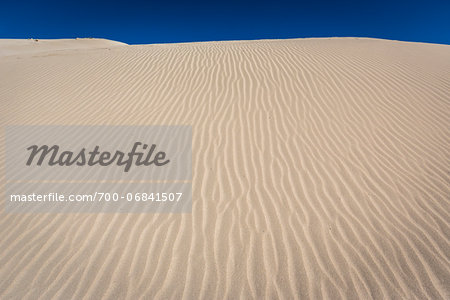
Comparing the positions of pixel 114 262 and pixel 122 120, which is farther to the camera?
pixel 122 120

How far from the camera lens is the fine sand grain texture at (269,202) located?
2.61 m

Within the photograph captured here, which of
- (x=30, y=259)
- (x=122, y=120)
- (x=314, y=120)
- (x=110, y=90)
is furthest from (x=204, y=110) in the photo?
(x=30, y=259)

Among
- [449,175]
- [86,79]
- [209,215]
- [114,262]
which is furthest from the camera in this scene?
[86,79]

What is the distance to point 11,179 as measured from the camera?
13.8ft

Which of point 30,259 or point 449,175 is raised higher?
point 449,175

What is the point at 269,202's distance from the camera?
3.59m

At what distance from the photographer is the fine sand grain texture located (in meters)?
2.61

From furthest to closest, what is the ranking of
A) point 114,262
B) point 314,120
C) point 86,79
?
point 86,79
point 314,120
point 114,262

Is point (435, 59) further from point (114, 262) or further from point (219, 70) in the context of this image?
point (114, 262)

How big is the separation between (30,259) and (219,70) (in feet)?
22.8

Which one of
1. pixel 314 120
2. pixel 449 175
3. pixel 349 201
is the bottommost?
pixel 349 201

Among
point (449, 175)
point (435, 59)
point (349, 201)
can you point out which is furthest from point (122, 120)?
point (435, 59)

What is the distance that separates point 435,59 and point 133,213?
10.8 metres

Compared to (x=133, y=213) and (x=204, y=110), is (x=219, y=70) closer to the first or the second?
(x=204, y=110)
